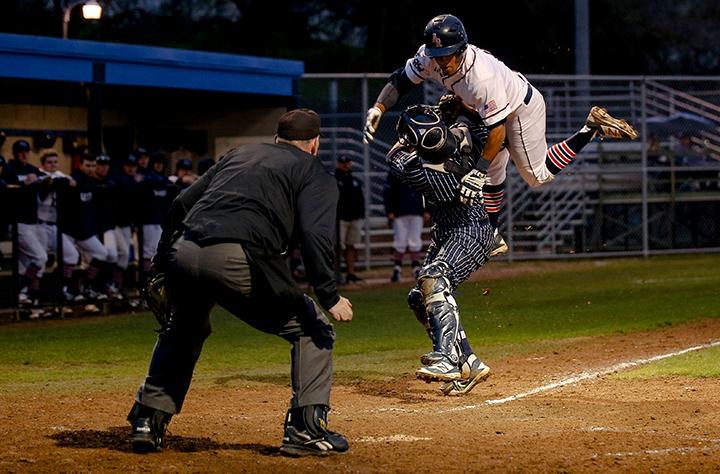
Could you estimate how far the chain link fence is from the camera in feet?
76.7

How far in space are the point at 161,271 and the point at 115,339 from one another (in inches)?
274

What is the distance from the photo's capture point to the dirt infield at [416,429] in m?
6.94

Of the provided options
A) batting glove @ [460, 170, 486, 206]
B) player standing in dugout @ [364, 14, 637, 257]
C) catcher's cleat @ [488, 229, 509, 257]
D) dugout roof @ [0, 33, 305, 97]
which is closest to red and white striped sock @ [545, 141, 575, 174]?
player standing in dugout @ [364, 14, 637, 257]

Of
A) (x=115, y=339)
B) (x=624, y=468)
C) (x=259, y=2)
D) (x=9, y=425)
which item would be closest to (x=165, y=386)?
(x=9, y=425)

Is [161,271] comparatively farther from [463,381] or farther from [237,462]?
[463,381]

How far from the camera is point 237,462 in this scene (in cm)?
698

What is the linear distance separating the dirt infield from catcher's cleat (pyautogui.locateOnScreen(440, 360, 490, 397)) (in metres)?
0.09

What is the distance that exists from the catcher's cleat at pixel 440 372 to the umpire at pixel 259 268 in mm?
1702

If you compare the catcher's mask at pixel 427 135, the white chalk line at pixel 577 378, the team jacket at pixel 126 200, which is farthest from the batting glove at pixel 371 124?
the team jacket at pixel 126 200

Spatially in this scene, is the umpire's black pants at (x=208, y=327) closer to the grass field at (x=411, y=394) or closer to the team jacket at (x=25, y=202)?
the grass field at (x=411, y=394)

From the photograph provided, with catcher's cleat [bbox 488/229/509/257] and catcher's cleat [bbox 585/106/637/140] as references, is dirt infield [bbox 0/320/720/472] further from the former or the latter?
catcher's cleat [bbox 585/106/637/140]

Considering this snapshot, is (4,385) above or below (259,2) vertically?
below

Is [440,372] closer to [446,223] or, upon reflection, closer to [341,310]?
[446,223]

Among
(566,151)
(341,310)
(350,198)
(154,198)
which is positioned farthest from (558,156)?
(350,198)
